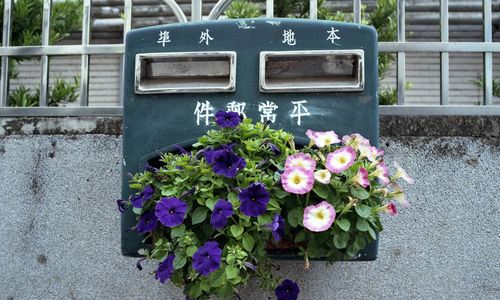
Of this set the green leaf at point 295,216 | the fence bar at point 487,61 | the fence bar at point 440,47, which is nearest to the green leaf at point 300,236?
the green leaf at point 295,216

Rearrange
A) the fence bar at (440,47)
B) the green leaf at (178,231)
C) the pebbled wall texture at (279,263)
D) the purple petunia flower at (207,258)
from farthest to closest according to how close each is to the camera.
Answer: the fence bar at (440,47) → the pebbled wall texture at (279,263) → the green leaf at (178,231) → the purple petunia flower at (207,258)

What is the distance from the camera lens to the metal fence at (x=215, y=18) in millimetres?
3002

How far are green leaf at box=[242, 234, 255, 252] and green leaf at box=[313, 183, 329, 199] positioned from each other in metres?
0.24

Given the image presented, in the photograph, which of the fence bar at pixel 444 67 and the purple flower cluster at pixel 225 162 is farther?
the fence bar at pixel 444 67

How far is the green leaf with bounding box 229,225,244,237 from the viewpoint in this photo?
6.72 ft

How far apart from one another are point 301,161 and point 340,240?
27 cm

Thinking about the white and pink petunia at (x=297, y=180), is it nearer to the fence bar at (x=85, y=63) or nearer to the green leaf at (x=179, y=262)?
the green leaf at (x=179, y=262)

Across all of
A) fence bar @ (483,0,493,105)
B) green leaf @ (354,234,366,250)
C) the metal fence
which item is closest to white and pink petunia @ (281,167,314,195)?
green leaf @ (354,234,366,250)

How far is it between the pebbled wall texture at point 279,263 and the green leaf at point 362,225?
819mm

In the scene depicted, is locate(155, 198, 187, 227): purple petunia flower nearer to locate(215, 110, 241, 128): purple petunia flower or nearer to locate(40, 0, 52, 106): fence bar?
locate(215, 110, 241, 128): purple petunia flower

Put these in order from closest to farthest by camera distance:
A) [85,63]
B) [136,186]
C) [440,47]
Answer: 1. [136,186]
2. [440,47]
3. [85,63]

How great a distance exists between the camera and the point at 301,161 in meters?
2.09

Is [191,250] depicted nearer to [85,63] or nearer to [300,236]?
[300,236]

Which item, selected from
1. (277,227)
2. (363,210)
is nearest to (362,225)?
(363,210)
